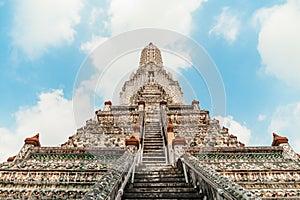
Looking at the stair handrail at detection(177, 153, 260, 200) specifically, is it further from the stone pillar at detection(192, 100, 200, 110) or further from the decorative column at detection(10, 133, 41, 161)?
the stone pillar at detection(192, 100, 200, 110)

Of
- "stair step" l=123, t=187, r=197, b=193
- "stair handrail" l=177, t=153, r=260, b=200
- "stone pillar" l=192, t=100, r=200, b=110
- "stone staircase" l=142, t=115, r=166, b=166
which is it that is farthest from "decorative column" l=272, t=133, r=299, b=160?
"stone pillar" l=192, t=100, r=200, b=110

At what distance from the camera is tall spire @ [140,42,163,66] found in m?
35.4

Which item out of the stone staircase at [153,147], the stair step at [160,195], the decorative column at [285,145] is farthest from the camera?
the stone staircase at [153,147]

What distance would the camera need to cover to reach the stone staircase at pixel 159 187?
14.9 feet

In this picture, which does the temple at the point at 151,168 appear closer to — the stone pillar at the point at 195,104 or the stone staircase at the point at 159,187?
the stone staircase at the point at 159,187

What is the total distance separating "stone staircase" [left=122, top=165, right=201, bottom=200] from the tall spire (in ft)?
96.6

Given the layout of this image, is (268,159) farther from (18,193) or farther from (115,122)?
(115,122)

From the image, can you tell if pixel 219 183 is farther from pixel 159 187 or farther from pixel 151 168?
pixel 151 168

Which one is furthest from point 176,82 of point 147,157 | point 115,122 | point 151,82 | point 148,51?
point 147,157

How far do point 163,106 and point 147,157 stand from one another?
8.09 meters

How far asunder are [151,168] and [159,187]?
8.05 ft

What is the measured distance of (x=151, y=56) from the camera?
36469 mm

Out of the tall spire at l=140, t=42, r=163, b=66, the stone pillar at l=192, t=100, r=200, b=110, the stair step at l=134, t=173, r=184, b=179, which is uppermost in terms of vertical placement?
the tall spire at l=140, t=42, r=163, b=66

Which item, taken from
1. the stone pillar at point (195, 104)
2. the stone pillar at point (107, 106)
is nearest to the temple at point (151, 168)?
the stone pillar at point (195, 104)
